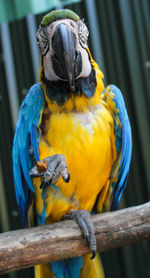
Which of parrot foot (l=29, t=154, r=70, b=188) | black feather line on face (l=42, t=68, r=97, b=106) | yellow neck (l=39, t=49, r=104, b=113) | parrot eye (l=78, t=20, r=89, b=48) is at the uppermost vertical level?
parrot eye (l=78, t=20, r=89, b=48)

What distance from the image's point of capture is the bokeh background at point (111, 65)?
1.71 metres

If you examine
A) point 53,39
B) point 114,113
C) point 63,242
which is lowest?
point 63,242

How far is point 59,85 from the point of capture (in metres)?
1.09

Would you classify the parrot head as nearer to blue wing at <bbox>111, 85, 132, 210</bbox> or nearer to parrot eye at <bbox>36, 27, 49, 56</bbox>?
parrot eye at <bbox>36, 27, 49, 56</bbox>

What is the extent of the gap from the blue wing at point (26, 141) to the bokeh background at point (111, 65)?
626 millimetres

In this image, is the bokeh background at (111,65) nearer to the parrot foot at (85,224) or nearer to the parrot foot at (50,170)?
the parrot foot at (85,224)

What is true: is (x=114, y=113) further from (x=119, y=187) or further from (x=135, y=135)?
(x=135, y=135)

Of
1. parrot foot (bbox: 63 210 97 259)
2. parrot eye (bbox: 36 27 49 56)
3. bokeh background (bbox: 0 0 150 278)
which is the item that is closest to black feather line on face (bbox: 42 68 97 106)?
parrot eye (bbox: 36 27 49 56)

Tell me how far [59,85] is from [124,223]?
0.57 m

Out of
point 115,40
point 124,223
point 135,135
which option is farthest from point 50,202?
point 115,40

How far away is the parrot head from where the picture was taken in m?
0.96

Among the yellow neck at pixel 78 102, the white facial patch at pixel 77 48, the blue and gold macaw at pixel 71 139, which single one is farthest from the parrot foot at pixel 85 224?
the white facial patch at pixel 77 48

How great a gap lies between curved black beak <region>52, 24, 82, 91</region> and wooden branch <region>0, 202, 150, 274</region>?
52cm

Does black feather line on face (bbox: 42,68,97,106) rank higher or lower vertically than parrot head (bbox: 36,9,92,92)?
lower
